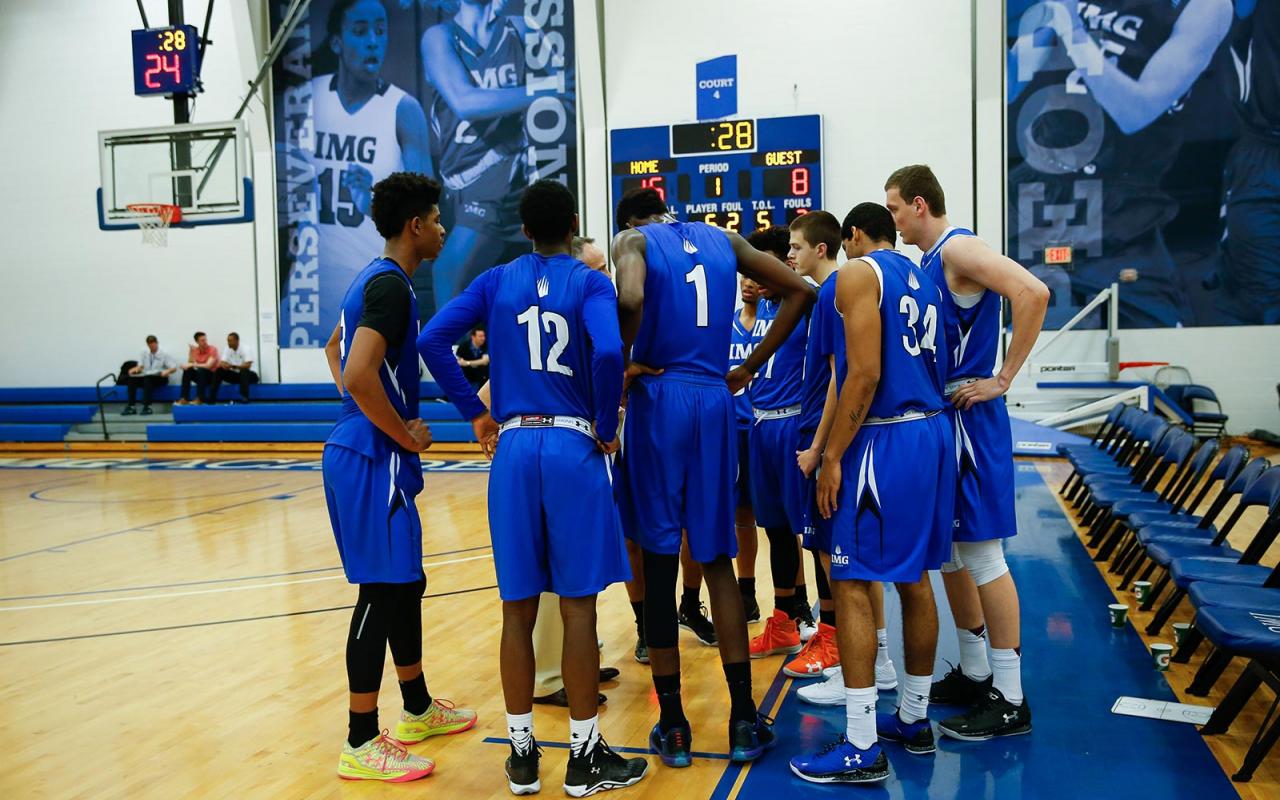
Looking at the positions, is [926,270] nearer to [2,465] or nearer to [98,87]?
[2,465]

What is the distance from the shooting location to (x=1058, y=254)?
1298 cm

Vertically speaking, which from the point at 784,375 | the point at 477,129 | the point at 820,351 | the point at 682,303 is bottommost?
the point at 784,375

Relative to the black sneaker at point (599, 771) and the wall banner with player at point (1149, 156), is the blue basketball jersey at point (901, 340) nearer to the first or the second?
the black sneaker at point (599, 771)

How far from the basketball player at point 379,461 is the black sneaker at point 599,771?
549mm

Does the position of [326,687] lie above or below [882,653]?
below

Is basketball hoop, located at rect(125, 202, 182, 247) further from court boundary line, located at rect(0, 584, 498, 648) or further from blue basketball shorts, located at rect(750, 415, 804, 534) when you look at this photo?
blue basketball shorts, located at rect(750, 415, 804, 534)

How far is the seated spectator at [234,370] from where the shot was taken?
637 inches

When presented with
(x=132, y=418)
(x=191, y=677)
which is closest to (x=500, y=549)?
(x=191, y=677)

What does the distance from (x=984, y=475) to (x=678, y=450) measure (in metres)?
1.10

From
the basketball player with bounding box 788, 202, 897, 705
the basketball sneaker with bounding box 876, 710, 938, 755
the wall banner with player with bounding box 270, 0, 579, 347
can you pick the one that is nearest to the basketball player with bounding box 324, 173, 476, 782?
the basketball player with bounding box 788, 202, 897, 705

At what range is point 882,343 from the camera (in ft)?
10.8

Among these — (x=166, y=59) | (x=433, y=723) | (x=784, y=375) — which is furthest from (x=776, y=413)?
(x=166, y=59)

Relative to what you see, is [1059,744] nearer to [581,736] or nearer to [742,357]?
[581,736]

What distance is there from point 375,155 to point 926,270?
13668mm
